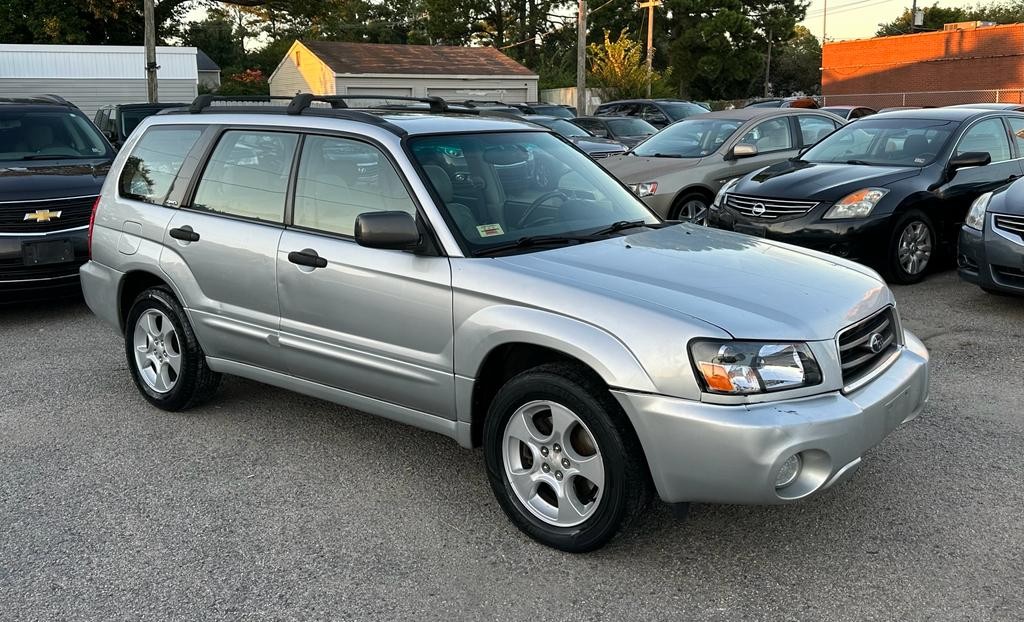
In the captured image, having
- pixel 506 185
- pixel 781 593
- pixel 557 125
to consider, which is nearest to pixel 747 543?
pixel 781 593

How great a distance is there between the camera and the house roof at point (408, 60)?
38000mm

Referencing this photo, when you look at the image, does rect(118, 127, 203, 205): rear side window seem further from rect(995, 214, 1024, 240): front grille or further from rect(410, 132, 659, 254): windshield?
rect(995, 214, 1024, 240): front grille

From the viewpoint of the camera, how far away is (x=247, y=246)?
459 cm

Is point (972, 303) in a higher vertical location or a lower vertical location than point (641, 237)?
lower

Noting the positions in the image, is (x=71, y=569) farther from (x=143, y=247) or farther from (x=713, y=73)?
(x=713, y=73)

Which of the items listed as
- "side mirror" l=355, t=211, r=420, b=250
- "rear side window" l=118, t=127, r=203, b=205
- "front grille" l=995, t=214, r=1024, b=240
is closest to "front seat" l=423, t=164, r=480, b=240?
"side mirror" l=355, t=211, r=420, b=250

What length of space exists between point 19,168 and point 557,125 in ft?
34.1

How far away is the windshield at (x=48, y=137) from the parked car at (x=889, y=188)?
20.4ft

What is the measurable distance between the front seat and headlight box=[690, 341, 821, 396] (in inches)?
48.2

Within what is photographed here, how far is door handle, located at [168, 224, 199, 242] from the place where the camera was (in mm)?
4879

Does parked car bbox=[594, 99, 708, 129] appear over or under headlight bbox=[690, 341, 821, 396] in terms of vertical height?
over

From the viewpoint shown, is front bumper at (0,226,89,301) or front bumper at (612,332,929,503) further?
front bumper at (0,226,89,301)

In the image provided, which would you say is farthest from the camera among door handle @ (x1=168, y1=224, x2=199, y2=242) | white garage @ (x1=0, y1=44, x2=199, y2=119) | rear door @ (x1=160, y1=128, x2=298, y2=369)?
white garage @ (x1=0, y1=44, x2=199, y2=119)

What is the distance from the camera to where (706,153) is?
10.7 metres
